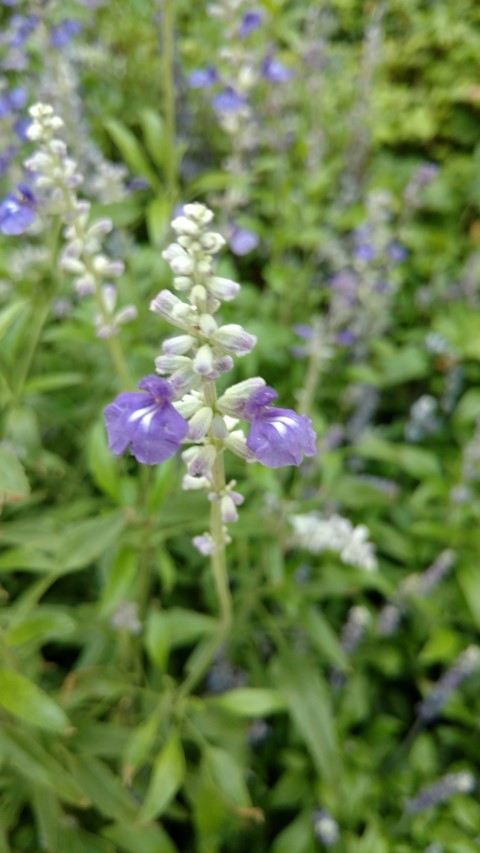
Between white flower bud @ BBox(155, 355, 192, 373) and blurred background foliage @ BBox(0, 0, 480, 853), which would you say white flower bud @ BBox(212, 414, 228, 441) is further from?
blurred background foliage @ BBox(0, 0, 480, 853)

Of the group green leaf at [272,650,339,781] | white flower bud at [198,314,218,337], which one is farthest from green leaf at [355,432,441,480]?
white flower bud at [198,314,218,337]

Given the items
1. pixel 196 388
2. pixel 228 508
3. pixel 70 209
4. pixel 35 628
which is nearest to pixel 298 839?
pixel 35 628

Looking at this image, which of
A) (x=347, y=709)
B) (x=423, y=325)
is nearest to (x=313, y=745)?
(x=347, y=709)

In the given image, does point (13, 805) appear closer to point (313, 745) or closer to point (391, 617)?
point (313, 745)

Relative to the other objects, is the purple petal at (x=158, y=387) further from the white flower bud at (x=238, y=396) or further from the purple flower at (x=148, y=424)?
the white flower bud at (x=238, y=396)

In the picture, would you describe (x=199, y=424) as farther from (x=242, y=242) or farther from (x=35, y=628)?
(x=242, y=242)

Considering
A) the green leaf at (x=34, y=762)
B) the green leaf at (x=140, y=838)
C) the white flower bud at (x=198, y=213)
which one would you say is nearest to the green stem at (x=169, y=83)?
the white flower bud at (x=198, y=213)
